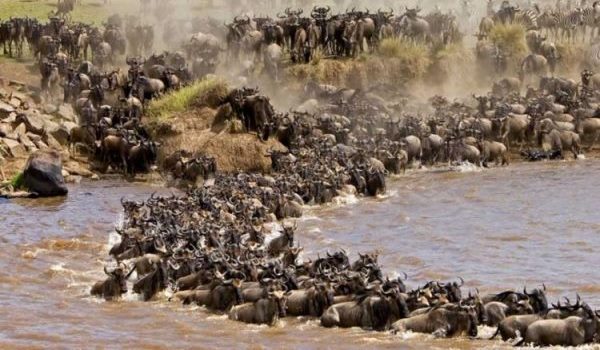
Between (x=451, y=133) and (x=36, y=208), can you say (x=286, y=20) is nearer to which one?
(x=451, y=133)

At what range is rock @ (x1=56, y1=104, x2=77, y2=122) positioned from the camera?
3475cm

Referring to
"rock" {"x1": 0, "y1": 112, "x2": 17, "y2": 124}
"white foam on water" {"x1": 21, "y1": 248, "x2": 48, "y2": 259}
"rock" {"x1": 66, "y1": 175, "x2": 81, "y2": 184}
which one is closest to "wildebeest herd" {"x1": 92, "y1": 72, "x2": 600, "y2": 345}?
"white foam on water" {"x1": 21, "y1": 248, "x2": 48, "y2": 259}

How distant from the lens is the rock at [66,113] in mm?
34750

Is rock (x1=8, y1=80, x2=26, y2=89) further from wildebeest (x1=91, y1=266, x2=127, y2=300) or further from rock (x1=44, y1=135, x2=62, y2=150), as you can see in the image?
wildebeest (x1=91, y1=266, x2=127, y2=300)

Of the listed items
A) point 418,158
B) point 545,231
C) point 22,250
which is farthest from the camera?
point 418,158

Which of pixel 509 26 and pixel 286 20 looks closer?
pixel 286 20

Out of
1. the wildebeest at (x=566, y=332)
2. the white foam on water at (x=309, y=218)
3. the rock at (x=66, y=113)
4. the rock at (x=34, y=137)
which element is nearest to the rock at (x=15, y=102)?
the rock at (x=66, y=113)

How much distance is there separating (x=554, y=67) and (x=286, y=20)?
10252mm

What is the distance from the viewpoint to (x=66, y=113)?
34.9 m

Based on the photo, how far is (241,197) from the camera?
25.9 m

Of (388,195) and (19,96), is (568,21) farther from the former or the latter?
(19,96)

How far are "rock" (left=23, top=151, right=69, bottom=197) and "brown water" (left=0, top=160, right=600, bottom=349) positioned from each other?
1.70 ft

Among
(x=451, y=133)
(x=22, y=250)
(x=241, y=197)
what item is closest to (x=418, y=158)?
(x=451, y=133)

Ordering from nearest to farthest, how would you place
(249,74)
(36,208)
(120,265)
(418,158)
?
(120,265) < (36,208) < (418,158) < (249,74)
